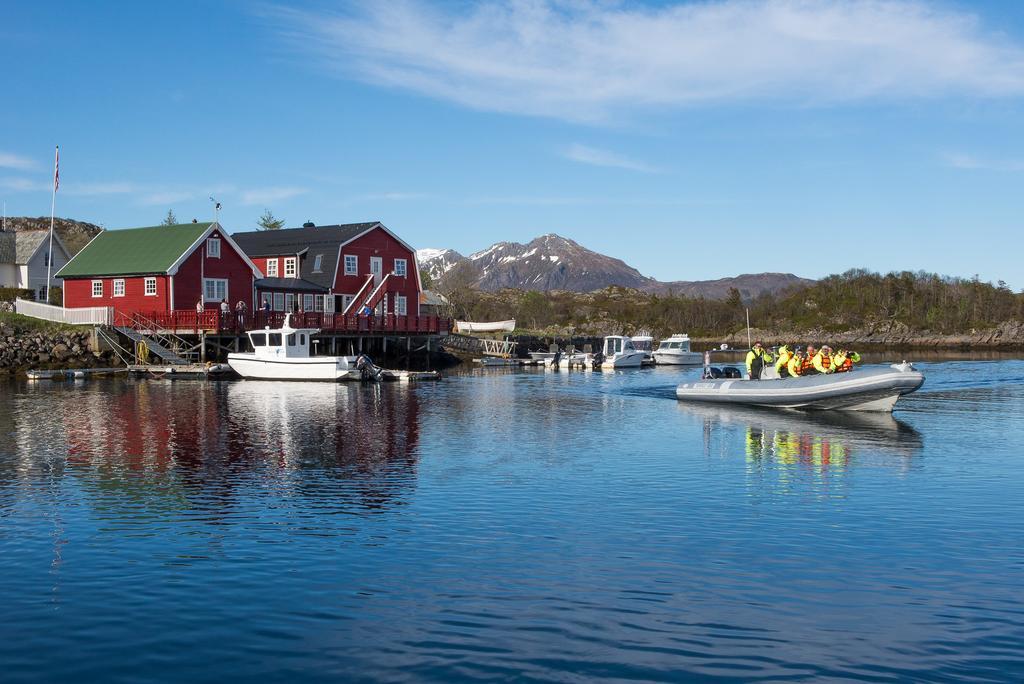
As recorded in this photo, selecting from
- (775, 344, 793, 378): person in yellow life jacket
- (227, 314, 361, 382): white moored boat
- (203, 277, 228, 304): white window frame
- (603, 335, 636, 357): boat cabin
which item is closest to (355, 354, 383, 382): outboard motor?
(227, 314, 361, 382): white moored boat

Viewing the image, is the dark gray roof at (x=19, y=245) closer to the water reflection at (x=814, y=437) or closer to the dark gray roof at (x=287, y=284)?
the dark gray roof at (x=287, y=284)

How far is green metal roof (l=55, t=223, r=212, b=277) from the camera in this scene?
5644 cm

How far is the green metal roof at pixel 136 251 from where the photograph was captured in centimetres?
5644

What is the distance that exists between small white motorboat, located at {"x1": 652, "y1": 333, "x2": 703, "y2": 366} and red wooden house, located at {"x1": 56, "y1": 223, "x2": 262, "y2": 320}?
35983 mm

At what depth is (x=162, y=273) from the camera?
5519 cm

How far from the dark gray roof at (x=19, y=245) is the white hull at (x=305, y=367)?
4034cm

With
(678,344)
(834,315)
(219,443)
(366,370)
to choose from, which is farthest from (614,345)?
(834,315)

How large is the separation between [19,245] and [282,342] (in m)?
43.9

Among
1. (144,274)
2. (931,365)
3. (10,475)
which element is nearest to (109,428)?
(10,475)

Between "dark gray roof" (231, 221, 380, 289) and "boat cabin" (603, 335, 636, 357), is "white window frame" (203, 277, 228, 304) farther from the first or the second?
"boat cabin" (603, 335, 636, 357)

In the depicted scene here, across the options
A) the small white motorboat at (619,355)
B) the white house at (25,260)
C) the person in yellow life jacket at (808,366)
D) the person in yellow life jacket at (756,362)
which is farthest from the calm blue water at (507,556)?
the white house at (25,260)

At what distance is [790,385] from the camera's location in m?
35.2

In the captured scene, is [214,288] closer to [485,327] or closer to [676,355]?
[676,355]

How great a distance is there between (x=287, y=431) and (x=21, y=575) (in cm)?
1589
